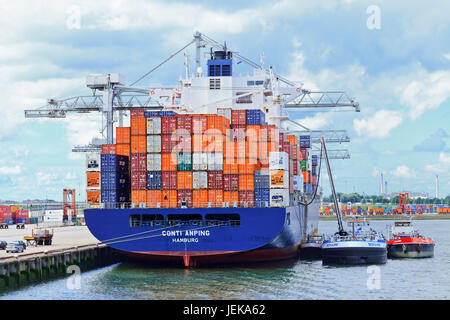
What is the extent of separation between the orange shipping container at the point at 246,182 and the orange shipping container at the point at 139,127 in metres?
7.51

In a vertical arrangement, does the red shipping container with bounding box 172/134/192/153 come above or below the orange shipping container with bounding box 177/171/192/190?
above

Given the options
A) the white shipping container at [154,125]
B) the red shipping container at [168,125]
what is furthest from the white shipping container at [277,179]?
the white shipping container at [154,125]

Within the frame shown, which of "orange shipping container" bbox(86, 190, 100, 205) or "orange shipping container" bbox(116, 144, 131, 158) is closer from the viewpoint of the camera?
"orange shipping container" bbox(86, 190, 100, 205)

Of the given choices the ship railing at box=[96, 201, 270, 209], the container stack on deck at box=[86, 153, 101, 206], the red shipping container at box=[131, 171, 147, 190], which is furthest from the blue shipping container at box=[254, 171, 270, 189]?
the container stack on deck at box=[86, 153, 101, 206]

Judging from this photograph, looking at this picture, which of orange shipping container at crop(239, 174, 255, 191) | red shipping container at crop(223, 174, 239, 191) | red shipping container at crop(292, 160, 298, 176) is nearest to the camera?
red shipping container at crop(223, 174, 239, 191)

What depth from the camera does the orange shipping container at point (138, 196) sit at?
45219 millimetres

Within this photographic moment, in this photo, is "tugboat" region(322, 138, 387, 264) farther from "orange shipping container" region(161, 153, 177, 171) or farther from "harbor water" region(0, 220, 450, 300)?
"orange shipping container" region(161, 153, 177, 171)

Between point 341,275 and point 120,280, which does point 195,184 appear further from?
point 341,275

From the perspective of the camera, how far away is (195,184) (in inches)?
1762

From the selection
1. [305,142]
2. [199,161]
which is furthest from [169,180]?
[305,142]

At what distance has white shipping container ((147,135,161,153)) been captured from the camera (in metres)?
45.7

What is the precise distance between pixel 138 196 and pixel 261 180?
853 cm

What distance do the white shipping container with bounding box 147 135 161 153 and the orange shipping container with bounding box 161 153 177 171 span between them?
30.6 inches
